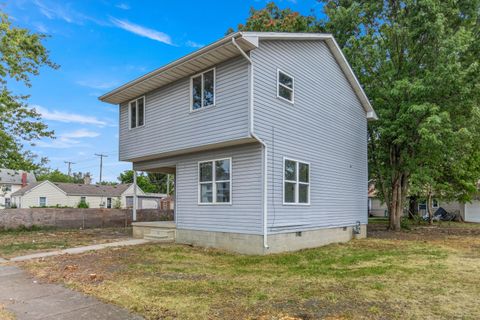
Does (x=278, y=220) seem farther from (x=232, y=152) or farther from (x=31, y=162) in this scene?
(x=31, y=162)

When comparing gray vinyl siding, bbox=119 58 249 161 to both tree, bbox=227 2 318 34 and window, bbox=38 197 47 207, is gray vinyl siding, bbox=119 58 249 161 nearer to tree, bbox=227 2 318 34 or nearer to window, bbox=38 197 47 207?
tree, bbox=227 2 318 34

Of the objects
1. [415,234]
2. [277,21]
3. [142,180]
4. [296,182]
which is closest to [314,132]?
[296,182]

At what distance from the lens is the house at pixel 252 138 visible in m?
9.71

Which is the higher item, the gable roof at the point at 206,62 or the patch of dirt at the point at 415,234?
the gable roof at the point at 206,62

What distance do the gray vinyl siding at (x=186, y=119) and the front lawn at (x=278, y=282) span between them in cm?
342

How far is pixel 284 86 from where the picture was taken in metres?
10.7

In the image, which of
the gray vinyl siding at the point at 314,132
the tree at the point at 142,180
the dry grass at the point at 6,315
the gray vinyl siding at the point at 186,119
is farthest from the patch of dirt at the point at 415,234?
the tree at the point at 142,180

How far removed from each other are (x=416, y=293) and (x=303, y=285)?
186cm

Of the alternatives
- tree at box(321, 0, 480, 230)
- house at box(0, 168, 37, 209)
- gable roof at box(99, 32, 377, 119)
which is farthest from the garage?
house at box(0, 168, 37, 209)

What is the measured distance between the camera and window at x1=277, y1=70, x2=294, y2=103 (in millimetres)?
10567

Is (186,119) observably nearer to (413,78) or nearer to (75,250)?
(75,250)

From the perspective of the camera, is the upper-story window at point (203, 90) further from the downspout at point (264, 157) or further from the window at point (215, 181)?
the window at point (215, 181)

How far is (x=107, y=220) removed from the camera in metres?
20.1

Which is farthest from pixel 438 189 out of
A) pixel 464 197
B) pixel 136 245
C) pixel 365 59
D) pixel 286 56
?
pixel 136 245
